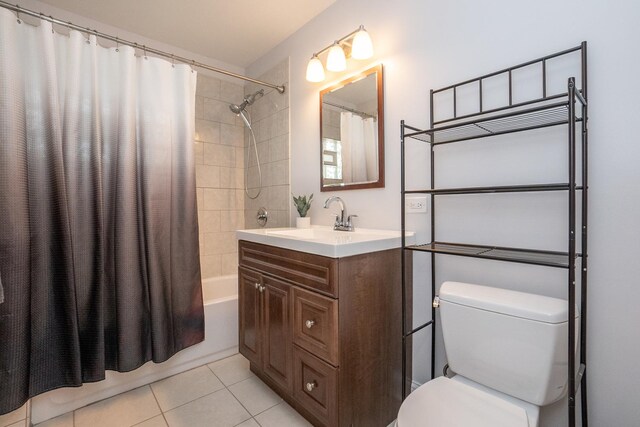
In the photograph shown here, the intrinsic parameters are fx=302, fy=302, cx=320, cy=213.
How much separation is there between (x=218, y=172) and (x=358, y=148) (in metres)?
1.47

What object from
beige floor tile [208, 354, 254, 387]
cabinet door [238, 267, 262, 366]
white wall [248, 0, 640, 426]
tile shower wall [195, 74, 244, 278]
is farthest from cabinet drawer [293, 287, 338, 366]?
tile shower wall [195, 74, 244, 278]

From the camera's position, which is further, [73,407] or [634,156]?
[73,407]

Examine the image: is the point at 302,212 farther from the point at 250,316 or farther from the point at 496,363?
the point at 496,363

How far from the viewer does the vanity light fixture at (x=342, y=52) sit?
164 centimetres

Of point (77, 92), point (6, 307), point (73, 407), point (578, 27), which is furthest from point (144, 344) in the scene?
point (578, 27)

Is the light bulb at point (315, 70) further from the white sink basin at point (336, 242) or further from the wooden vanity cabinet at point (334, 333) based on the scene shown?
the wooden vanity cabinet at point (334, 333)

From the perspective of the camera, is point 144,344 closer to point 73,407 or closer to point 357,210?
point 73,407

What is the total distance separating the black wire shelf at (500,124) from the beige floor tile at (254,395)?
1541mm

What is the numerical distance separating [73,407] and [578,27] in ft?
9.24

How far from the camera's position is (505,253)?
3.76ft

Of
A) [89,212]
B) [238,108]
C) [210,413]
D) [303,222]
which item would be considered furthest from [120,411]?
[238,108]

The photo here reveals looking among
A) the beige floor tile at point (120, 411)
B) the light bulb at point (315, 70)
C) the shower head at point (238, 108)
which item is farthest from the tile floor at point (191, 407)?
the shower head at point (238, 108)

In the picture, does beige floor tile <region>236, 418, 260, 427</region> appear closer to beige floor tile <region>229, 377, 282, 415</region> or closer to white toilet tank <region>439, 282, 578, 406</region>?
beige floor tile <region>229, 377, 282, 415</region>

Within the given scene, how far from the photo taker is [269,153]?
254 centimetres
